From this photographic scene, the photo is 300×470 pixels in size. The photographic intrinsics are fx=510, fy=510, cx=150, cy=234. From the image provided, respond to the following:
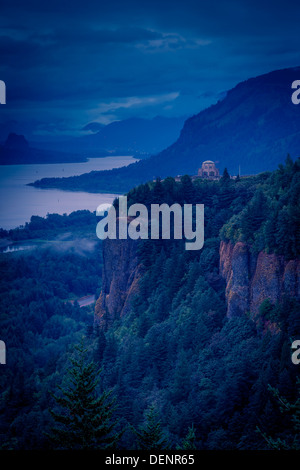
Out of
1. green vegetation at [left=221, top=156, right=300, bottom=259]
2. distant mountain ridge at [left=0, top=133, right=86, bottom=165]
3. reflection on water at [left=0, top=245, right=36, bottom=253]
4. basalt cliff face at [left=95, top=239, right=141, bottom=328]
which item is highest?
distant mountain ridge at [left=0, top=133, right=86, bottom=165]

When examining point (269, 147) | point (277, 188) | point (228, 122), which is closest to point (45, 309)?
point (277, 188)

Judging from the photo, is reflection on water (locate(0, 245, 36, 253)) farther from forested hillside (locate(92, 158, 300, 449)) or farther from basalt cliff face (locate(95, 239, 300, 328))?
basalt cliff face (locate(95, 239, 300, 328))

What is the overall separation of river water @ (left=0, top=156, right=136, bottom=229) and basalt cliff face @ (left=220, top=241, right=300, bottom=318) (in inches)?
2934

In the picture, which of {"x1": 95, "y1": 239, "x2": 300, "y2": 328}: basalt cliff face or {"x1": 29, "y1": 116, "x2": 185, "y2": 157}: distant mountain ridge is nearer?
{"x1": 95, "y1": 239, "x2": 300, "y2": 328}: basalt cliff face

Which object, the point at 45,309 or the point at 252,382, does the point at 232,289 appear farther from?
the point at 45,309

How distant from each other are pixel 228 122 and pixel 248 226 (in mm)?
105753

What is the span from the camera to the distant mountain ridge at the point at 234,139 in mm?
110875

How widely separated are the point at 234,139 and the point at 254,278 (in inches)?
4001

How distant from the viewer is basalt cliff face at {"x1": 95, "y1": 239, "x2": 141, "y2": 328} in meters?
42.2

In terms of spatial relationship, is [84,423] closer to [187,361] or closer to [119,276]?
[187,361]

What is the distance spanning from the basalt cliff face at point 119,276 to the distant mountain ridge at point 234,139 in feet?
207

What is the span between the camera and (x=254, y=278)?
28844 millimetres

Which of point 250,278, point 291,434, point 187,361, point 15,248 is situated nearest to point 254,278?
point 250,278

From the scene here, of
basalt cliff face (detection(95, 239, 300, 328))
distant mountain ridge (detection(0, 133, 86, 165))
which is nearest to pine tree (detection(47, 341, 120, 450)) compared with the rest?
basalt cliff face (detection(95, 239, 300, 328))
